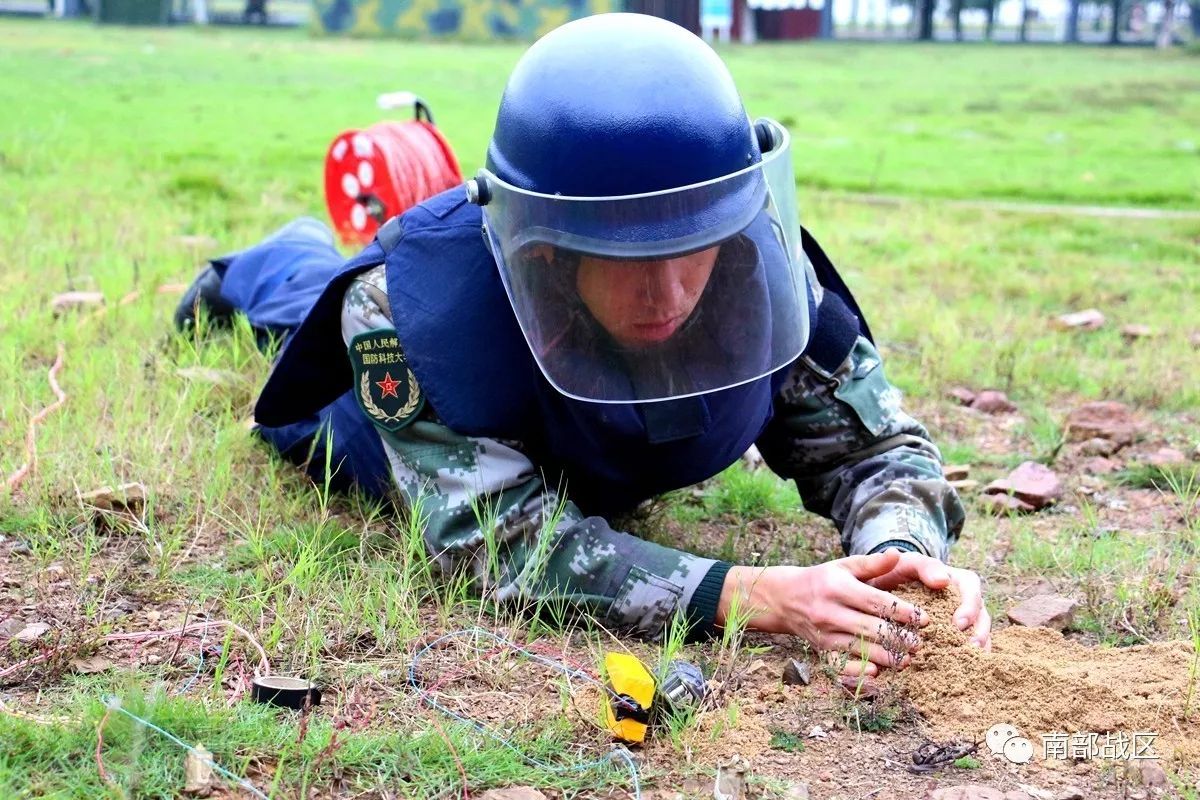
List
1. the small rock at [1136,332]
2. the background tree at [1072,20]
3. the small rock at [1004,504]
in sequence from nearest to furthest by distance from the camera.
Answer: the small rock at [1004,504], the small rock at [1136,332], the background tree at [1072,20]

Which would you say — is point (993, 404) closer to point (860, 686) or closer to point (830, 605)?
point (830, 605)

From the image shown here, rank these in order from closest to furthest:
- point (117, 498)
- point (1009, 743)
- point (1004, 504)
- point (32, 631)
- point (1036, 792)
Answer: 1. point (1036, 792)
2. point (1009, 743)
3. point (32, 631)
4. point (117, 498)
5. point (1004, 504)

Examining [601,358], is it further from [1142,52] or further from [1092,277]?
[1142,52]

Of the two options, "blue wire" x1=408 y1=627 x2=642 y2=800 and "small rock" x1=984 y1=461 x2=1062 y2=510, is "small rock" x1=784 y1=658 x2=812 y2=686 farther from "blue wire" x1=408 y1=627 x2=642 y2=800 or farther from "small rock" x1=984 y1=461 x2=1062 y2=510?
"small rock" x1=984 y1=461 x2=1062 y2=510

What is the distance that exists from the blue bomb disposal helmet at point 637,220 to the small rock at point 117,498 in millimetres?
957

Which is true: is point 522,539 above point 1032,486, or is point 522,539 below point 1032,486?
above

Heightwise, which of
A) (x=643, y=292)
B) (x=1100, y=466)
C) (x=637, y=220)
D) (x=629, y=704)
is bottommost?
(x=1100, y=466)

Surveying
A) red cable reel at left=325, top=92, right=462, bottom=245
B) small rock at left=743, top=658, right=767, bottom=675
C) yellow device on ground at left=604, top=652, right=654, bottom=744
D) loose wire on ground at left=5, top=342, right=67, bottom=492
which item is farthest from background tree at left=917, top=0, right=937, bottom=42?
yellow device on ground at left=604, top=652, right=654, bottom=744

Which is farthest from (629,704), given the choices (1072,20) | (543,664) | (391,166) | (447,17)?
(1072,20)

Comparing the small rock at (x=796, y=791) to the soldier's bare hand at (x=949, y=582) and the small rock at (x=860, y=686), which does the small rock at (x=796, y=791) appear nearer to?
the small rock at (x=860, y=686)

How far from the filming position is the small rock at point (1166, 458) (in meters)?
3.30

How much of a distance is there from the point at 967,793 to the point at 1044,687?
0.99 feet

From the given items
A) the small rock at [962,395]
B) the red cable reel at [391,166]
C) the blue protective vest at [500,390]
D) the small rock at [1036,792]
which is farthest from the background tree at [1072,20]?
the small rock at [1036,792]

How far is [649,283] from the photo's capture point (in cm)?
200
